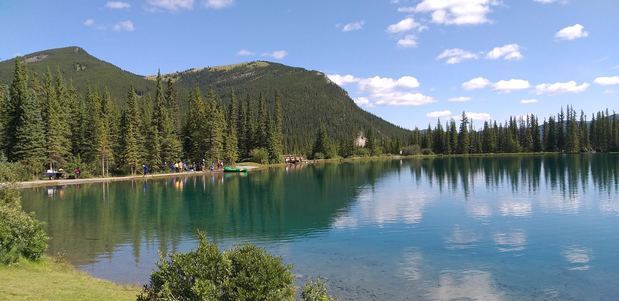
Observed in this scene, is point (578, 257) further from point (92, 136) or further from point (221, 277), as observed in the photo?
point (92, 136)

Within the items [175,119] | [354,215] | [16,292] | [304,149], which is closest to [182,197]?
[354,215]

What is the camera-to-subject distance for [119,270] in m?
21.2

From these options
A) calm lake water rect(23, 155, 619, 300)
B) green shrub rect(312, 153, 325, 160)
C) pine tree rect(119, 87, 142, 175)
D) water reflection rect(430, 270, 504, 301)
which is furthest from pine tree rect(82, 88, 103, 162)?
green shrub rect(312, 153, 325, 160)

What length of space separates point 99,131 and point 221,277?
2935 inches

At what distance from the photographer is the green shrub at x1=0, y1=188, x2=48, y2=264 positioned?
17.5 metres

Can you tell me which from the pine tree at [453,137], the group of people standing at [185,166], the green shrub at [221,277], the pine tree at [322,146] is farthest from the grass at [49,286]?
the pine tree at [453,137]

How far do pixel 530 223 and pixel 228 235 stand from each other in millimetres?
20649

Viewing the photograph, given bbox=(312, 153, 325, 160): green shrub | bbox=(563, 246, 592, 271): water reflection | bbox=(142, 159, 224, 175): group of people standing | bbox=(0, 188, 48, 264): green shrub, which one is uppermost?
bbox=(312, 153, 325, 160): green shrub

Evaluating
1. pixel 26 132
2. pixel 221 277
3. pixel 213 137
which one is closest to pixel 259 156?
pixel 213 137

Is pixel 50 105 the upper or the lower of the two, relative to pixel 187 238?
upper

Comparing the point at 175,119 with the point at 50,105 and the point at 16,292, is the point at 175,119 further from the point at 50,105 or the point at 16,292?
the point at 16,292

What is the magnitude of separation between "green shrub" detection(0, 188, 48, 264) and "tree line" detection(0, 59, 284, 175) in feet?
172

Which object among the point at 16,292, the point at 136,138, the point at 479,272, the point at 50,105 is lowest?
the point at 479,272

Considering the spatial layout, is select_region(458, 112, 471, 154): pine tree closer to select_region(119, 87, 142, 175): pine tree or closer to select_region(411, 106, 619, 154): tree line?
select_region(411, 106, 619, 154): tree line
